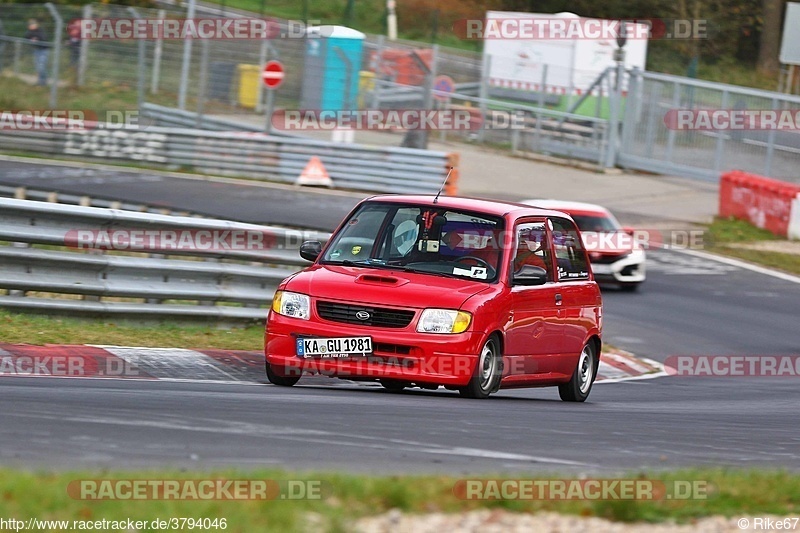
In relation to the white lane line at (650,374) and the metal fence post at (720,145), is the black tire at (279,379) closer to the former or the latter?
the white lane line at (650,374)

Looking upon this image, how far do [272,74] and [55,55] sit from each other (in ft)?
16.4

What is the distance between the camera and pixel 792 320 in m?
19.9

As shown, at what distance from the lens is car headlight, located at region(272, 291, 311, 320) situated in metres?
10.3

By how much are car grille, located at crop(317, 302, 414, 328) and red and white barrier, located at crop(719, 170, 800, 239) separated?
61.5ft

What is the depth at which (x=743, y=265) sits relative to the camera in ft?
81.0

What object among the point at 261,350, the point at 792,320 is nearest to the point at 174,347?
the point at 261,350

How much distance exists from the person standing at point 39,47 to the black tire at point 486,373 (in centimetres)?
2398

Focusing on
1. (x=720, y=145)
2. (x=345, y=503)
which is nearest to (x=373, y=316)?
(x=345, y=503)

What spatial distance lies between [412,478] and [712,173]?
28.9 m

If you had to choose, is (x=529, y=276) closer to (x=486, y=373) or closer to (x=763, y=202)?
(x=486, y=373)

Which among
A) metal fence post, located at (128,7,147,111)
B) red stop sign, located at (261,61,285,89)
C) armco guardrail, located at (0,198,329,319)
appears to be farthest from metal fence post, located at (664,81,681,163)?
armco guardrail, located at (0,198,329,319)

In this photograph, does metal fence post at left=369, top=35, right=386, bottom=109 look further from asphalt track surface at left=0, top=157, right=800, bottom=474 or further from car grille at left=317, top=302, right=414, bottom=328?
car grille at left=317, top=302, right=414, bottom=328

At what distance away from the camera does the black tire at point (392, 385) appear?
1033 cm

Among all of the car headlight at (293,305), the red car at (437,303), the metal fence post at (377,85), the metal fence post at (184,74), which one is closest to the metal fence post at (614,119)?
the metal fence post at (377,85)
